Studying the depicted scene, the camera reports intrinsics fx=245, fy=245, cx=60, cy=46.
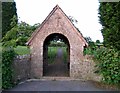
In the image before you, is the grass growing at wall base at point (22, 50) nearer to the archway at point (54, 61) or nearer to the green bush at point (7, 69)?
the archway at point (54, 61)

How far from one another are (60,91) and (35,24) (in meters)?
17.5

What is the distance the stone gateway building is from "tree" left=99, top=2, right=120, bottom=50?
9.99 feet

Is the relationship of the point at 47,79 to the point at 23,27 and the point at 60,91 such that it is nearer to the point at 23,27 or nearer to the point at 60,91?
the point at 60,91

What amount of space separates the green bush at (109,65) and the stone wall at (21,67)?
210 inches

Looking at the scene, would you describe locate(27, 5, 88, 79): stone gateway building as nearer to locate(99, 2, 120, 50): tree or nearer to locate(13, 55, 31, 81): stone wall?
locate(13, 55, 31, 81): stone wall

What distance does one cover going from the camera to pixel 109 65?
16.3m

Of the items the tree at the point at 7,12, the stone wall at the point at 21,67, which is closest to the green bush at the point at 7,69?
the stone wall at the point at 21,67

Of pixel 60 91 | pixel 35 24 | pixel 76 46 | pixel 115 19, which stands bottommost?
pixel 60 91

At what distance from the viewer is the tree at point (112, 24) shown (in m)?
14.8

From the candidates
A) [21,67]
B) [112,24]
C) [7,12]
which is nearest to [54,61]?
[21,67]

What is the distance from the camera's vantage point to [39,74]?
18953 millimetres

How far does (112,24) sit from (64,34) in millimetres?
4718

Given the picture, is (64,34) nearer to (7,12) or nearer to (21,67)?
(21,67)

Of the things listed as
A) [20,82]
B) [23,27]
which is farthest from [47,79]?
[23,27]
